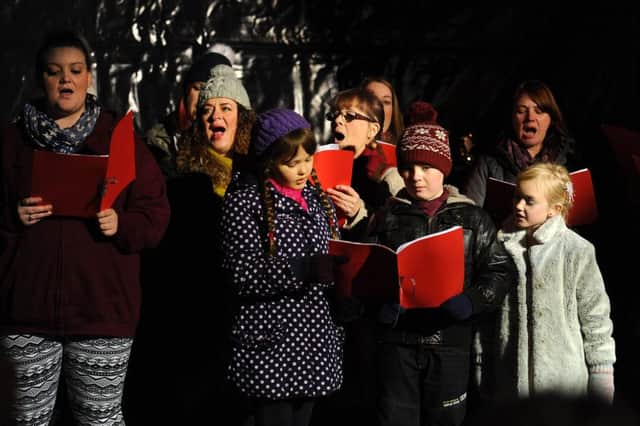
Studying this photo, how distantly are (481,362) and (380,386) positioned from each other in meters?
0.43

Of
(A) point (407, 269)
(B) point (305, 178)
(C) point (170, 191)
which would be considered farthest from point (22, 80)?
(A) point (407, 269)

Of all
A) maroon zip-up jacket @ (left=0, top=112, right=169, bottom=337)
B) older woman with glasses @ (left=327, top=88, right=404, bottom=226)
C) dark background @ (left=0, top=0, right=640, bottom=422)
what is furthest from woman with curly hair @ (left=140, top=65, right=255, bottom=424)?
dark background @ (left=0, top=0, right=640, bottom=422)

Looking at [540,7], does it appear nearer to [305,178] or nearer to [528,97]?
[528,97]

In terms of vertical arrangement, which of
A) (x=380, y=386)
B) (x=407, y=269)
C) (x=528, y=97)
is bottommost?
(x=380, y=386)

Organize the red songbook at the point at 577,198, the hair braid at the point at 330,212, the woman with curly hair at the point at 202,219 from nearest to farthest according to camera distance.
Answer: the hair braid at the point at 330,212 < the red songbook at the point at 577,198 < the woman with curly hair at the point at 202,219

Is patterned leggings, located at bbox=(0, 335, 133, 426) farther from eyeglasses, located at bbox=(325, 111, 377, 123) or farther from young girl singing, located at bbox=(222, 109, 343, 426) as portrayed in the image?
eyeglasses, located at bbox=(325, 111, 377, 123)

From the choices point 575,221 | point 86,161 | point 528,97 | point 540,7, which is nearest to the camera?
point 86,161

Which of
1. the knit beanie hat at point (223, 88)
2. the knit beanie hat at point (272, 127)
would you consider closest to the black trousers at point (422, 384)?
the knit beanie hat at point (272, 127)

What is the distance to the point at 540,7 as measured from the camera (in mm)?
5723

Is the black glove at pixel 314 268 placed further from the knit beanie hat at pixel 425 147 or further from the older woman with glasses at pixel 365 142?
the older woman with glasses at pixel 365 142

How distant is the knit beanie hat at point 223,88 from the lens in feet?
13.6

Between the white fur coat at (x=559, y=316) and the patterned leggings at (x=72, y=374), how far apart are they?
142 centimetres

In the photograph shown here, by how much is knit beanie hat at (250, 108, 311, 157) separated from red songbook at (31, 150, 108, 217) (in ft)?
1.73

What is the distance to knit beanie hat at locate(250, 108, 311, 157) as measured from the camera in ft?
11.3
